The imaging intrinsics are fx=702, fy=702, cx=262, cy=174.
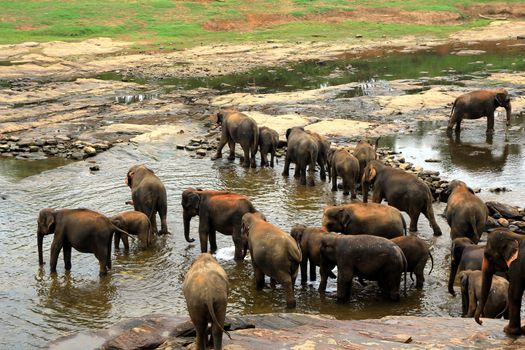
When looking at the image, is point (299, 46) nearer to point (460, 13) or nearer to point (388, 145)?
point (460, 13)

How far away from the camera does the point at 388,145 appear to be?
854 inches

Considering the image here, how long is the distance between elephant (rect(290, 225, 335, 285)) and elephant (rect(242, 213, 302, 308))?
0.39 meters

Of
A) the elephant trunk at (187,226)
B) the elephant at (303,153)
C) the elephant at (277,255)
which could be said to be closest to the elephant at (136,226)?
the elephant trunk at (187,226)

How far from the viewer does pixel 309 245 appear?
11.1 meters

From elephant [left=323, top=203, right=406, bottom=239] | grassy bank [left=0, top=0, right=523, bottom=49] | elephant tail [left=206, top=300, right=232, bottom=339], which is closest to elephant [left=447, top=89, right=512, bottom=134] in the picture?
elephant [left=323, top=203, right=406, bottom=239]

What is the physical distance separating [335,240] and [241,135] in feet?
30.4

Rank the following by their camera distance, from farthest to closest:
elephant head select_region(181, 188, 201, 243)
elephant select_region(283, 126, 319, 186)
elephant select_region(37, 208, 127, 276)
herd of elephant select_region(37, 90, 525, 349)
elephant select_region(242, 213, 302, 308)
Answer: elephant select_region(283, 126, 319, 186) < elephant head select_region(181, 188, 201, 243) < elephant select_region(37, 208, 127, 276) < elephant select_region(242, 213, 302, 308) < herd of elephant select_region(37, 90, 525, 349)

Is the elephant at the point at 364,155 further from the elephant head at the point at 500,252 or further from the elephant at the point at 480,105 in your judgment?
the elephant head at the point at 500,252

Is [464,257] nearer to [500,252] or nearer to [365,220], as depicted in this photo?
[365,220]

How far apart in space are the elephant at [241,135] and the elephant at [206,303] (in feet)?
37.7

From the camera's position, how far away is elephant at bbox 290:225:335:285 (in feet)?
35.9

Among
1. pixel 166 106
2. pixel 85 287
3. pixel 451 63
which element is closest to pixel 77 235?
pixel 85 287

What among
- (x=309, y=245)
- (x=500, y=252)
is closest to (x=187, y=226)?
(x=309, y=245)

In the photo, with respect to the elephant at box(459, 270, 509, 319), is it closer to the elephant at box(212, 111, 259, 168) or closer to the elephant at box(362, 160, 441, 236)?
the elephant at box(362, 160, 441, 236)
